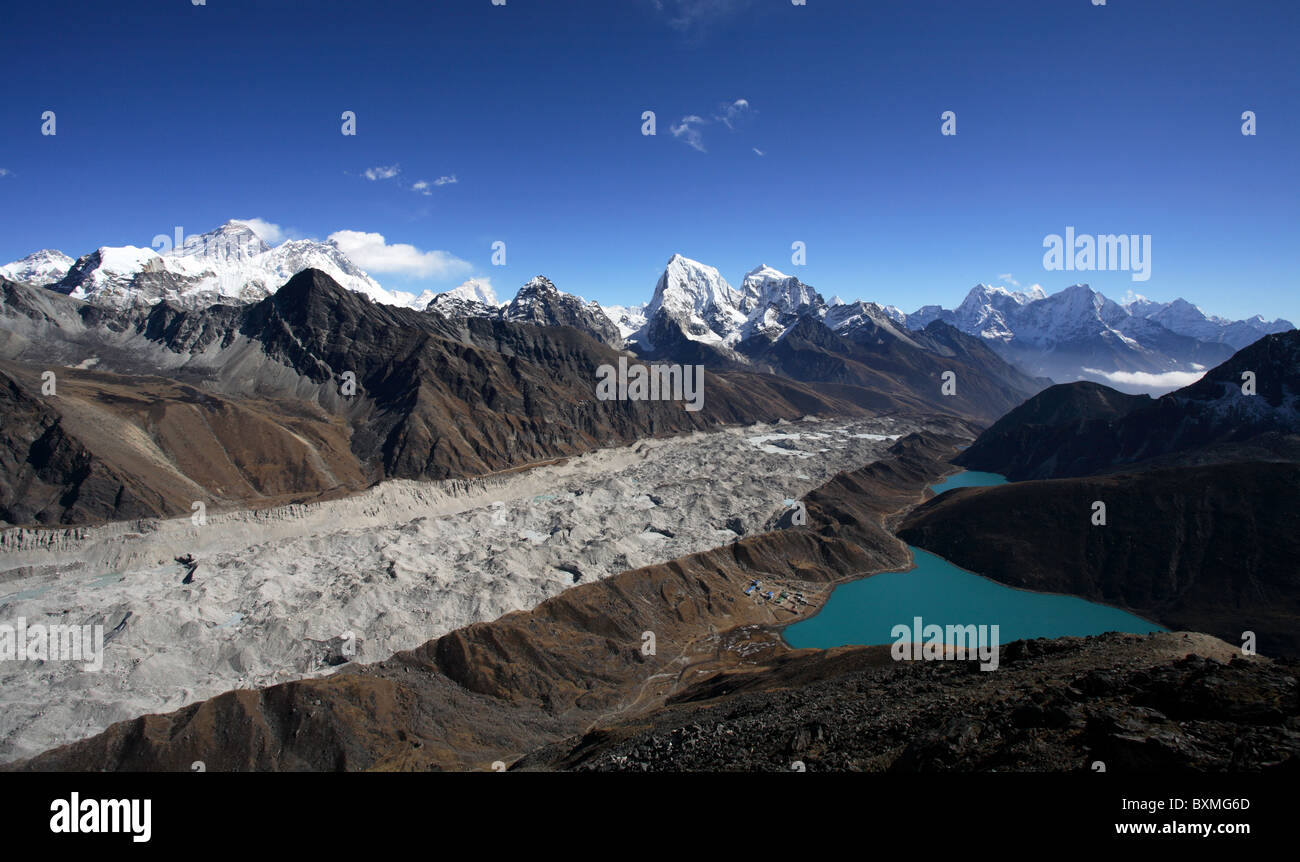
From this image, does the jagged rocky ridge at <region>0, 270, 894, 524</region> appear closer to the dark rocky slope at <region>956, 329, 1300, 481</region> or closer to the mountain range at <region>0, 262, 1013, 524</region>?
the mountain range at <region>0, 262, 1013, 524</region>

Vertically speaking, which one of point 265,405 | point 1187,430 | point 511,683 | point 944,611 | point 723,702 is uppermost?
point 265,405

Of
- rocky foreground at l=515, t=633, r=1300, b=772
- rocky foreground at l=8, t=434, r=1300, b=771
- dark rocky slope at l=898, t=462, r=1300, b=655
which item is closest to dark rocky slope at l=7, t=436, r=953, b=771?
rocky foreground at l=8, t=434, r=1300, b=771

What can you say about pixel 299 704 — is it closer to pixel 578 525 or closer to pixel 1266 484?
pixel 578 525

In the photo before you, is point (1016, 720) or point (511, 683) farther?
point (511, 683)

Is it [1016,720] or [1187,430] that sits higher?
[1187,430]

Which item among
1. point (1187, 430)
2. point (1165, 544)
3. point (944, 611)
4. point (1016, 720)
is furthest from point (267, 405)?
point (1187, 430)

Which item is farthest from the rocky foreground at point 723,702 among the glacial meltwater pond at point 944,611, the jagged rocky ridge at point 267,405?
the jagged rocky ridge at point 267,405

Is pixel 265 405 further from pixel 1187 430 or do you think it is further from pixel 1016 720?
pixel 1187 430

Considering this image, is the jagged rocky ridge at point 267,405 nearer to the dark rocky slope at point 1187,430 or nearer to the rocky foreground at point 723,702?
the rocky foreground at point 723,702

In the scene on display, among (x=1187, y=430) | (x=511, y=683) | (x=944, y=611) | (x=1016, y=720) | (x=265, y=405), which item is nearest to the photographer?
(x=1016, y=720)
